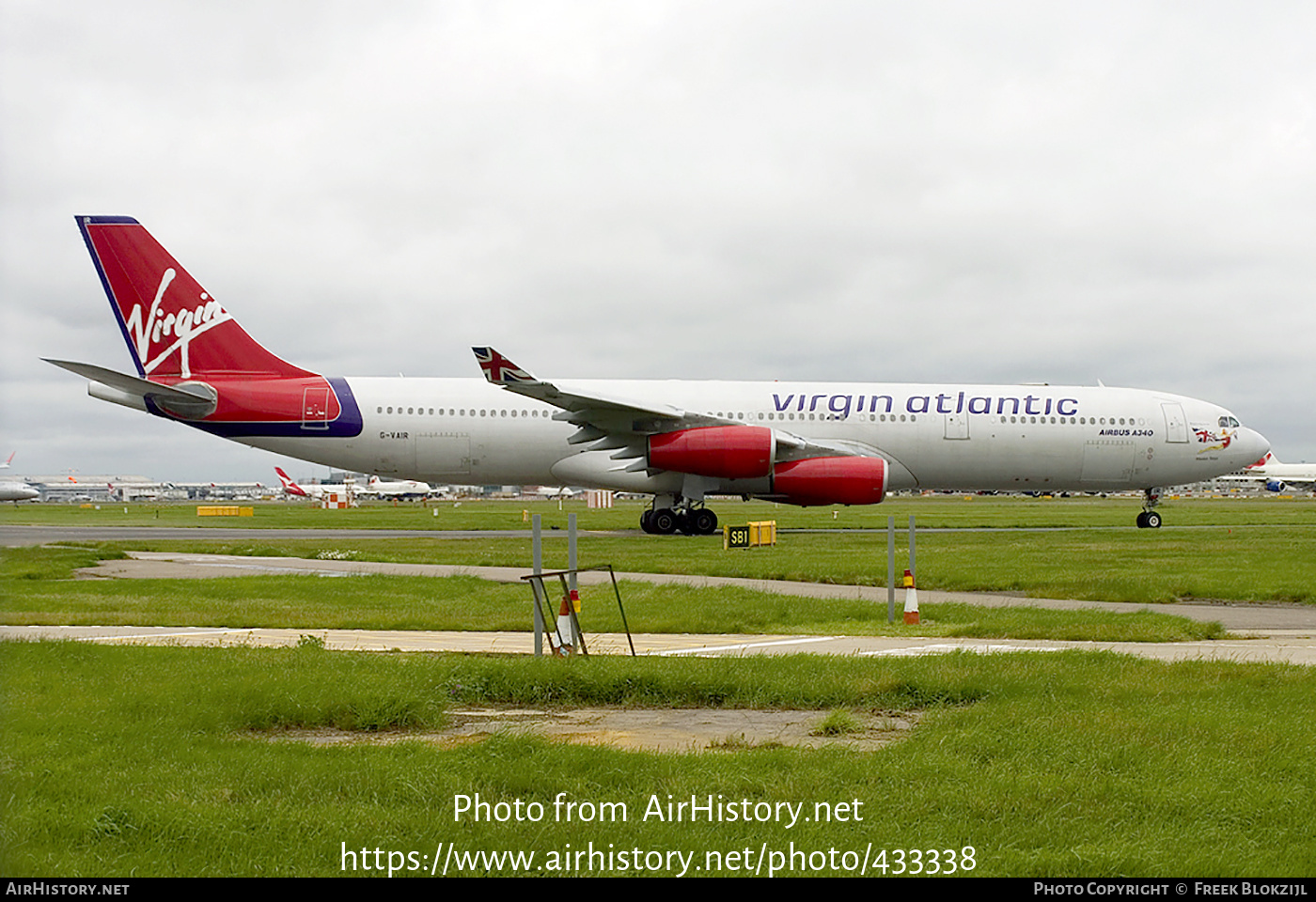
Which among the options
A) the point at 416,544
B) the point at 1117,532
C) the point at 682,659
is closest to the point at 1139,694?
the point at 682,659

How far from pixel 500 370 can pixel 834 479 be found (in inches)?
327

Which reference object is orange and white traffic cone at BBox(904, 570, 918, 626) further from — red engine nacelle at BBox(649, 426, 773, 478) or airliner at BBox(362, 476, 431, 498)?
airliner at BBox(362, 476, 431, 498)

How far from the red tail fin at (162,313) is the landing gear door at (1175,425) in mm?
23874

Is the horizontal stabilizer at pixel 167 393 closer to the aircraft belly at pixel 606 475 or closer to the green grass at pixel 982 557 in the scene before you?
the green grass at pixel 982 557

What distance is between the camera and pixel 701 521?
28.6 metres

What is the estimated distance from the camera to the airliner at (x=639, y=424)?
27.3 m

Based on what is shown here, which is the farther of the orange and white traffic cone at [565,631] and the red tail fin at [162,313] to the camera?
the red tail fin at [162,313]

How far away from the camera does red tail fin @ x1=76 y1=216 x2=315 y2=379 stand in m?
28.3

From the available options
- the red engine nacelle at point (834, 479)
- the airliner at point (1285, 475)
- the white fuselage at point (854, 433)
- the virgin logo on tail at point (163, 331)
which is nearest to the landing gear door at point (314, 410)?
the white fuselage at point (854, 433)

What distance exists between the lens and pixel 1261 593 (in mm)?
15719

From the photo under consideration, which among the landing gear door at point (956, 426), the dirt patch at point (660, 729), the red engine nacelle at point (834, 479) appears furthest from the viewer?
the landing gear door at point (956, 426)

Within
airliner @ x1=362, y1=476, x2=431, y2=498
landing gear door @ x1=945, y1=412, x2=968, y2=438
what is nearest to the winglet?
landing gear door @ x1=945, y1=412, x2=968, y2=438

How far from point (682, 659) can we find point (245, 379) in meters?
22.5

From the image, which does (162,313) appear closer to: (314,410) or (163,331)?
(163,331)
